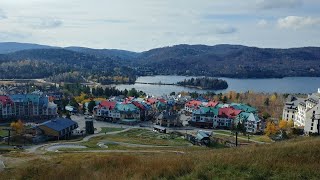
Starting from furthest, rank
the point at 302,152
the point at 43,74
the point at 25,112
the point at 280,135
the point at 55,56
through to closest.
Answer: the point at 55,56 < the point at 43,74 < the point at 25,112 < the point at 280,135 < the point at 302,152

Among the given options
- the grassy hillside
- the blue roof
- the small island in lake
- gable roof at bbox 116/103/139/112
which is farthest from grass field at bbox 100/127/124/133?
the small island in lake

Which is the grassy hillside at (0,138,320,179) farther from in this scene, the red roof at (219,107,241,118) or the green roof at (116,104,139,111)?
the green roof at (116,104,139,111)

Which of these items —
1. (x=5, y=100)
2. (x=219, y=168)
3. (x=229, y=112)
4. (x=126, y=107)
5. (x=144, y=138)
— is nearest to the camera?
(x=219, y=168)

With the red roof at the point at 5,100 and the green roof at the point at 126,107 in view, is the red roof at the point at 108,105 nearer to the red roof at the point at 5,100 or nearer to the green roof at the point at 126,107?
the green roof at the point at 126,107

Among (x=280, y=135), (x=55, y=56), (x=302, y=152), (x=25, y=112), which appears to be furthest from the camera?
(x=55, y=56)

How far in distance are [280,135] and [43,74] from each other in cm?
10492

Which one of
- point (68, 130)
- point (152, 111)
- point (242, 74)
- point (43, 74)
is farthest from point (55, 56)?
point (68, 130)

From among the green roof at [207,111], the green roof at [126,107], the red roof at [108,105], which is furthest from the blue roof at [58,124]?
the green roof at [207,111]

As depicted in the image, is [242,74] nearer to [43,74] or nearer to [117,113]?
[43,74]

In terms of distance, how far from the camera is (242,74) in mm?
172250

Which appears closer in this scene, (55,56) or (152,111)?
(152,111)

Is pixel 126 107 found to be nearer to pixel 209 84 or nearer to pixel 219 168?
pixel 219 168

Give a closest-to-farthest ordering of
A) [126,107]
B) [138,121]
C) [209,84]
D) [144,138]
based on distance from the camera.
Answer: [144,138], [126,107], [138,121], [209,84]

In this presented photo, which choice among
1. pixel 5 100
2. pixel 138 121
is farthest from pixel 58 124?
pixel 138 121
